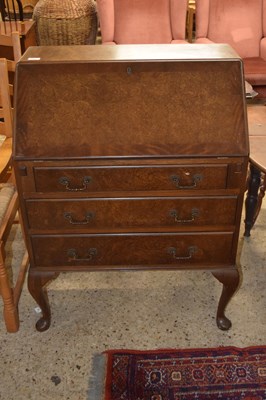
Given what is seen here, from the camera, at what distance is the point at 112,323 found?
2410 mm

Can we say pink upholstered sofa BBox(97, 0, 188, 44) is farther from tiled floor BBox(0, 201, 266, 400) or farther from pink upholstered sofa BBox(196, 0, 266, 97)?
tiled floor BBox(0, 201, 266, 400)

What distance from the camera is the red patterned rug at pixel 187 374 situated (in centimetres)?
204

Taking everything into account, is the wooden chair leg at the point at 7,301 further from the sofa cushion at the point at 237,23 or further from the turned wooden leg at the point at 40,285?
the sofa cushion at the point at 237,23

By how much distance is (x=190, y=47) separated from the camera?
6.72 feet

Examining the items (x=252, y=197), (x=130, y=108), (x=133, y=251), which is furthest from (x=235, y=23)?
(x=133, y=251)

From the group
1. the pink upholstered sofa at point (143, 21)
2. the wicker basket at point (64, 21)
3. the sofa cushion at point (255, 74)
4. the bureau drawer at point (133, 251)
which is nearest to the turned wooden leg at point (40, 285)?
the bureau drawer at point (133, 251)

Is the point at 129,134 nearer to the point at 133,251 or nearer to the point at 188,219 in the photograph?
the point at 188,219

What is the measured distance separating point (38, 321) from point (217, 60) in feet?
5.26

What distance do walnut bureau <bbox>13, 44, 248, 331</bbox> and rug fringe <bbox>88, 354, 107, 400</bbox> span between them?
30.4 inches

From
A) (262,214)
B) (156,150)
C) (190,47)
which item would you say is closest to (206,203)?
(156,150)

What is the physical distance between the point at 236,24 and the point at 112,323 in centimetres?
404

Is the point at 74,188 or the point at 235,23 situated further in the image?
the point at 235,23

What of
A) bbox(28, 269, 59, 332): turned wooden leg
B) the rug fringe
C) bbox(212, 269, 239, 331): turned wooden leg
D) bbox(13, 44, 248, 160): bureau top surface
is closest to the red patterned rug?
the rug fringe

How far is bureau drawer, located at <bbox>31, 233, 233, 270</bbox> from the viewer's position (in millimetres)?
2039
